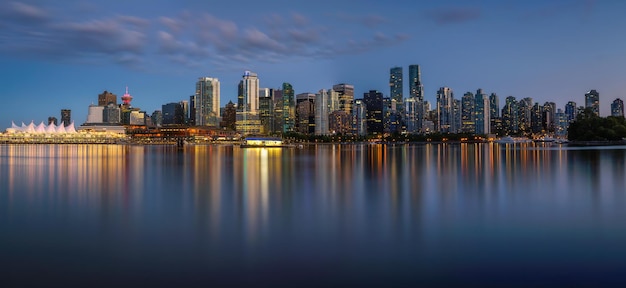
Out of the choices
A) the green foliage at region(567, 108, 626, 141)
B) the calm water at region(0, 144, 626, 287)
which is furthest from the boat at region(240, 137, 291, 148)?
the calm water at region(0, 144, 626, 287)

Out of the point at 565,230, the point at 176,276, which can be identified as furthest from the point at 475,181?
the point at 176,276

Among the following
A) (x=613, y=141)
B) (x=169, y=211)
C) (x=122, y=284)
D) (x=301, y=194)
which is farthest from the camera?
(x=613, y=141)

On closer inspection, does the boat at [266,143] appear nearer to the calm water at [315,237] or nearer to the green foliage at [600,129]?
the green foliage at [600,129]

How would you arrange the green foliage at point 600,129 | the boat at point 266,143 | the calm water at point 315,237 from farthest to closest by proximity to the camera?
1. the boat at point 266,143
2. the green foliage at point 600,129
3. the calm water at point 315,237

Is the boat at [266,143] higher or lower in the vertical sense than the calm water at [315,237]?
higher

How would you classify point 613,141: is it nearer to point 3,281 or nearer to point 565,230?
point 565,230

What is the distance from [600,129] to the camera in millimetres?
127250

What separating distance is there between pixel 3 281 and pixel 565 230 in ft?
52.2

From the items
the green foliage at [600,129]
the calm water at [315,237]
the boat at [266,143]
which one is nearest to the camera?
the calm water at [315,237]

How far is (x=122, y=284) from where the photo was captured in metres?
10.3

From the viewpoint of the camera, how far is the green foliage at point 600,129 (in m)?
128

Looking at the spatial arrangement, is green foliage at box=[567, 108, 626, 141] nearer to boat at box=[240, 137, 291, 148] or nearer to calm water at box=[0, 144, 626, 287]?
boat at box=[240, 137, 291, 148]

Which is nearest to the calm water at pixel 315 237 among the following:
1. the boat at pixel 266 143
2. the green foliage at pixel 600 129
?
the boat at pixel 266 143

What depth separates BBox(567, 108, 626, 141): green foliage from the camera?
128 metres
